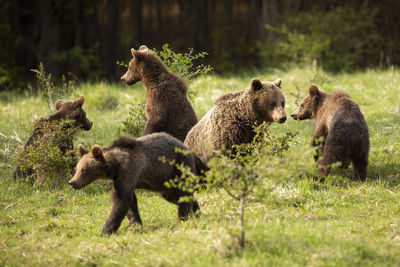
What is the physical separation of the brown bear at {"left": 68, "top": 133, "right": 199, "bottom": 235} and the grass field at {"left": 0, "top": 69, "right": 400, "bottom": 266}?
247 mm

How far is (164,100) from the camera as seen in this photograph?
8641 mm

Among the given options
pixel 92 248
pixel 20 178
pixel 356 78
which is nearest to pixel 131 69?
pixel 20 178

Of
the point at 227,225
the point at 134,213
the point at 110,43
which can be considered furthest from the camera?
the point at 110,43

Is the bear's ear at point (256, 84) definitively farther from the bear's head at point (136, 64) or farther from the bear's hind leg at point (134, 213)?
the bear's hind leg at point (134, 213)

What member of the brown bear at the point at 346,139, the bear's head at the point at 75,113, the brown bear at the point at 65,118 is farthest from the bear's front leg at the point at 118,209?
the bear's head at the point at 75,113

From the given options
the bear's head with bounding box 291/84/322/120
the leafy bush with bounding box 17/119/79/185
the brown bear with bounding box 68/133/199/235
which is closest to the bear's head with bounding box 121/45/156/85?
the leafy bush with bounding box 17/119/79/185

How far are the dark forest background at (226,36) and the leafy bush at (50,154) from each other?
320 inches

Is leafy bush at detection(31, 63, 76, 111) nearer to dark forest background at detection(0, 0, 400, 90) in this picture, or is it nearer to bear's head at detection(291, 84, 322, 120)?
bear's head at detection(291, 84, 322, 120)

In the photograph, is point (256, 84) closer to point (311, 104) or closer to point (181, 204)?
point (311, 104)

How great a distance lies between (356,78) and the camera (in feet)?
48.2

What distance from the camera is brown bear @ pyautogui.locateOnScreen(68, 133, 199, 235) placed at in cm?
562

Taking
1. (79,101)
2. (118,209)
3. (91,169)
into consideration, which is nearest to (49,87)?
(79,101)

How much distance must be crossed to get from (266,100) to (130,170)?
2551 millimetres

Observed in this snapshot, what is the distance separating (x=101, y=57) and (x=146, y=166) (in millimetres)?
19054
